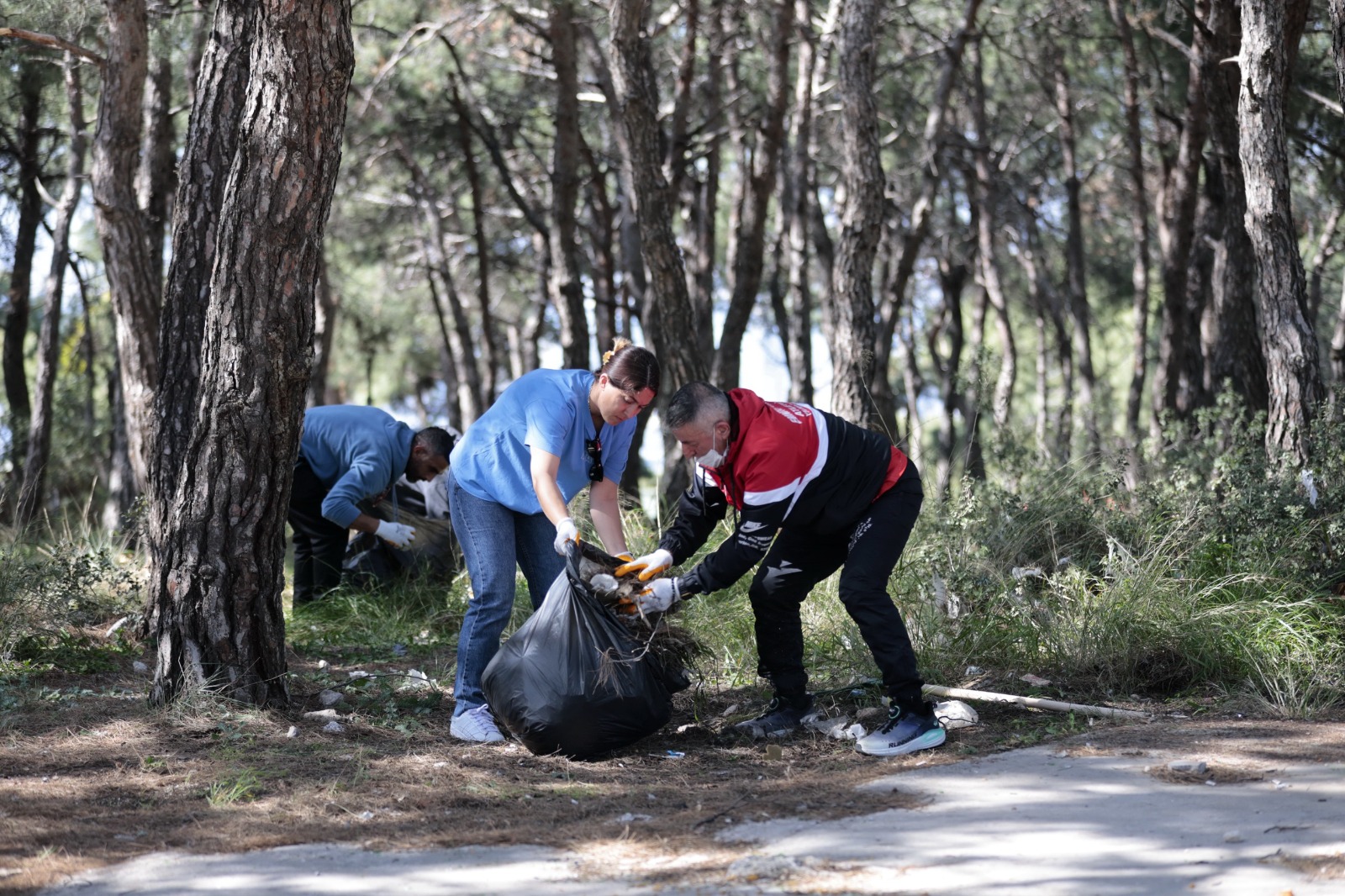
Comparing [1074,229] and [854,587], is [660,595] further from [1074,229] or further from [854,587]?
[1074,229]

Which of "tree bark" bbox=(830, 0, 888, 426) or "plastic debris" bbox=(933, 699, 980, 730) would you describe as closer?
"plastic debris" bbox=(933, 699, 980, 730)

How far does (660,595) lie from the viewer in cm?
446

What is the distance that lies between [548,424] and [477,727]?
1.21 m

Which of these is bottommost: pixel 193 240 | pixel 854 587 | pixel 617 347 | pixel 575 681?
pixel 575 681

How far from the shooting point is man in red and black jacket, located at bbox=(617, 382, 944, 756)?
428 centimetres

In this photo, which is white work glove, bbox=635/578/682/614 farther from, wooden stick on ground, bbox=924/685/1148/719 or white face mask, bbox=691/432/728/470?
wooden stick on ground, bbox=924/685/1148/719

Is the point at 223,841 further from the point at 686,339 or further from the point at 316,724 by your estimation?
the point at 686,339

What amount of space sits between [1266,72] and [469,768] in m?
5.72

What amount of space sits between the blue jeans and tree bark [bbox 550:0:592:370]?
6058 mm

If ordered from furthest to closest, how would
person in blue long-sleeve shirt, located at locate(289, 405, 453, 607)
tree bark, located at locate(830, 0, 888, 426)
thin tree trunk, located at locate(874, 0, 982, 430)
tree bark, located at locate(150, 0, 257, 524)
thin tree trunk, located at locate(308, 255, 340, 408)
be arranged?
thin tree trunk, located at locate(308, 255, 340, 408) < thin tree trunk, located at locate(874, 0, 982, 430) < tree bark, located at locate(830, 0, 888, 426) < person in blue long-sleeve shirt, located at locate(289, 405, 453, 607) < tree bark, located at locate(150, 0, 257, 524)

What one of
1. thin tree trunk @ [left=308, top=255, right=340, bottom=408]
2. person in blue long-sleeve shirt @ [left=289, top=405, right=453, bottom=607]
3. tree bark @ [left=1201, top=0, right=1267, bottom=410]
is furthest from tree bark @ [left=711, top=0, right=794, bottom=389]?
thin tree trunk @ [left=308, top=255, right=340, bottom=408]

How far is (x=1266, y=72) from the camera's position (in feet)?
22.9

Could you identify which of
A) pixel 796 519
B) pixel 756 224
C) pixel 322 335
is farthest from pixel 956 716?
pixel 322 335

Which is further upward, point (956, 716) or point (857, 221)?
point (857, 221)
